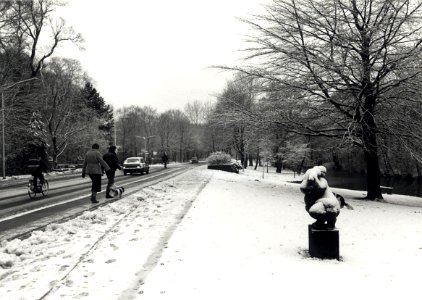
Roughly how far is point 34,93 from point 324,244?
3014cm

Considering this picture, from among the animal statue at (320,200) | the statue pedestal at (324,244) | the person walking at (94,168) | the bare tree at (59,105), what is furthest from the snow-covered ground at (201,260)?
the bare tree at (59,105)

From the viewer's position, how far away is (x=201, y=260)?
5648 mm

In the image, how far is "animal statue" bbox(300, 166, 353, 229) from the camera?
620 cm

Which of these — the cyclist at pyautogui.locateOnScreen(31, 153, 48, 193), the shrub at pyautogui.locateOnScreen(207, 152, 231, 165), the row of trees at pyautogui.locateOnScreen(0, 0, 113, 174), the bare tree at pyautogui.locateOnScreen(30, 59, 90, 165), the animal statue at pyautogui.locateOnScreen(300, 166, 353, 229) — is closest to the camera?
the animal statue at pyautogui.locateOnScreen(300, 166, 353, 229)

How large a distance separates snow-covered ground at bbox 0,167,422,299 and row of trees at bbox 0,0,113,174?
25.5 feet

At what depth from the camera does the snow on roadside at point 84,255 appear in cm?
453

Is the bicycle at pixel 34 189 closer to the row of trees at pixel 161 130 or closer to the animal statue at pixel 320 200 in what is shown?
the animal statue at pixel 320 200

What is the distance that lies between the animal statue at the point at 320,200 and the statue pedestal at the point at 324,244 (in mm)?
141

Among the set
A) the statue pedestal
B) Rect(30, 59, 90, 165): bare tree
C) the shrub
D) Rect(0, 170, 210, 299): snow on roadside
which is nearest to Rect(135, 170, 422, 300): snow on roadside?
the statue pedestal

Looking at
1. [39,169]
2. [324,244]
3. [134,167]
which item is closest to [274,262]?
[324,244]

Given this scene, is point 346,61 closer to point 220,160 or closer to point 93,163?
point 93,163

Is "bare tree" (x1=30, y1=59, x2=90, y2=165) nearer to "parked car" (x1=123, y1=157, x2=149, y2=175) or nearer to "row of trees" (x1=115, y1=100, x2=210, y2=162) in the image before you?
"parked car" (x1=123, y1=157, x2=149, y2=175)

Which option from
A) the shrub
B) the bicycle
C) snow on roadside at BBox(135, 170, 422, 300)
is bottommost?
snow on roadside at BBox(135, 170, 422, 300)

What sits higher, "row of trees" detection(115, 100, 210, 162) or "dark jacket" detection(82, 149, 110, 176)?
"row of trees" detection(115, 100, 210, 162)
